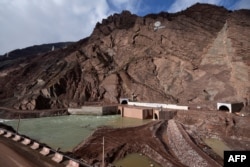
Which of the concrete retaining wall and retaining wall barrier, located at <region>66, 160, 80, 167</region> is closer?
retaining wall barrier, located at <region>66, 160, 80, 167</region>

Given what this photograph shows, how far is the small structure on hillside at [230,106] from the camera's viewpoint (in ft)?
172

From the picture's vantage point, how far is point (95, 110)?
7144 centimetres

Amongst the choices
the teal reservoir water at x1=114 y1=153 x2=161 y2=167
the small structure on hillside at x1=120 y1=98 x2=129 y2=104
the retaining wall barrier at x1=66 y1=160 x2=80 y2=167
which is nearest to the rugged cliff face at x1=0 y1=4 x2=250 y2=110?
the small structure on hillside at x1=120 y1=98 x2=129 y2=104

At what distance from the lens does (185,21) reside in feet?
271

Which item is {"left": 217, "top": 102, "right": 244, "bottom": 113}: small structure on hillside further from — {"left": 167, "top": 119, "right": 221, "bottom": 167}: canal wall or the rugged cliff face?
{"left": 167, "top": 119, "right": 221, "bottom": 167}: canal wall

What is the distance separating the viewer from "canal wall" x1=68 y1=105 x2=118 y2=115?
233 feet

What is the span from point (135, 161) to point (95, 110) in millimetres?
43437

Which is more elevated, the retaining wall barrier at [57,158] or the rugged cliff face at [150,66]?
the rugged cliff face at [150,66]

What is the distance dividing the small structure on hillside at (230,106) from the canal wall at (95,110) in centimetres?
2786

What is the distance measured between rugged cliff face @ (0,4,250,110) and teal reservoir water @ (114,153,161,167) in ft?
120

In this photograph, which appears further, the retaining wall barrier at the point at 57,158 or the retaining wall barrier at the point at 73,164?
the retaining wall barrier at the point at 57,158
